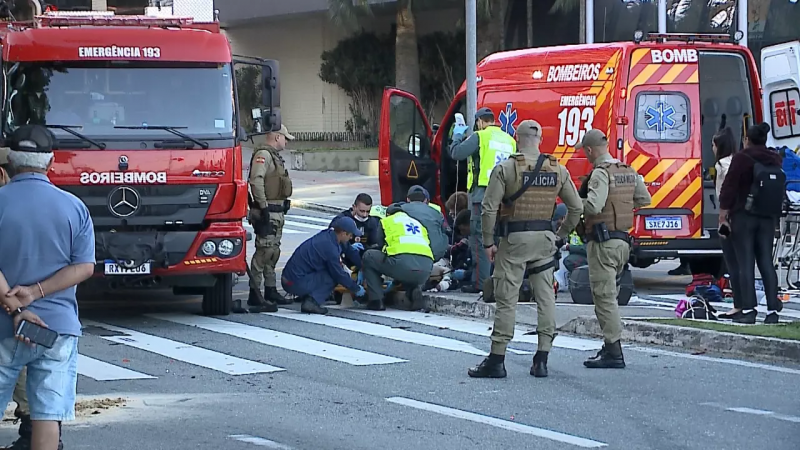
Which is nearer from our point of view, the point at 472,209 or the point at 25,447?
the point at 25,447

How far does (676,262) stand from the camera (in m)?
17.7

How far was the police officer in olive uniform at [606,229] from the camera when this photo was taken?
9531 mm

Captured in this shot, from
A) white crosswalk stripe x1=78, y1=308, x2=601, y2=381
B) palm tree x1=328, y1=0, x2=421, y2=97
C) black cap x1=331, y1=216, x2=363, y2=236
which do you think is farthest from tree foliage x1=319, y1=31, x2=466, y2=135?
white crosswalk stripe x1=78, y1=308, x2=601, y2=381

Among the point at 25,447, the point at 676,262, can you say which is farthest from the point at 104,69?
the point at 676,262

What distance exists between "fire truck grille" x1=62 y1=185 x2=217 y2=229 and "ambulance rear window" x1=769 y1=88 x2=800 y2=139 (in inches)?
275

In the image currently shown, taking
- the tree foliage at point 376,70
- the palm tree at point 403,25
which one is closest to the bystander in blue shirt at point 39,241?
the palm tree at point 403,25

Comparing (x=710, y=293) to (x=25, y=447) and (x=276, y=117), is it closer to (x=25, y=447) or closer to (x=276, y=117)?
(x=276, y=117)

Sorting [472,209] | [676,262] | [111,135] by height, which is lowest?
[676,262]

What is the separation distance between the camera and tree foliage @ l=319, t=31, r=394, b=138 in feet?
124

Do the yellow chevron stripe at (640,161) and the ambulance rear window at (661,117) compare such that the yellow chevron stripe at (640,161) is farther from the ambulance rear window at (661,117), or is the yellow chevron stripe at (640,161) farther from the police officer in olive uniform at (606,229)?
the police officer in olive uniform at (606,229)

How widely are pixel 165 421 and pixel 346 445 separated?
4.22 ft

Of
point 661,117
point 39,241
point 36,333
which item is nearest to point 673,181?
point 661,117

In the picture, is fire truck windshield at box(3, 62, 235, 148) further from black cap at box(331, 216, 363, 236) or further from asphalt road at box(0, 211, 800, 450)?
asphalt road at box(0, 211, 800, 450)

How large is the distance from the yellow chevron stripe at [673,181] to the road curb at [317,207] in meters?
12.9
